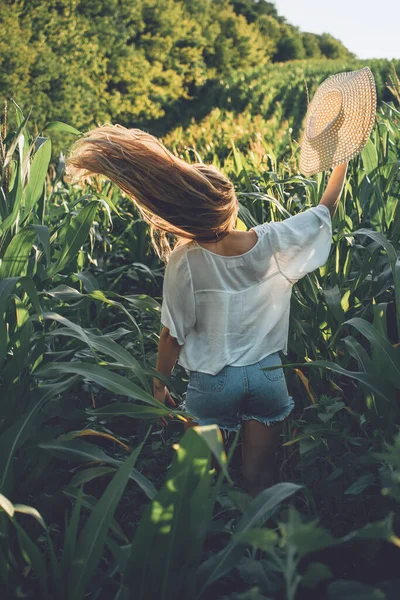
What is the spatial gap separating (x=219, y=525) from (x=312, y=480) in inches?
26.0

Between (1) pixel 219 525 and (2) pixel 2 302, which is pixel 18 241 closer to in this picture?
(2) pixel 2 302

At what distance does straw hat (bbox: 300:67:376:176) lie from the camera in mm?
2150

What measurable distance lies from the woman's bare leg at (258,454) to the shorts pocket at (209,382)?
0.57 feet

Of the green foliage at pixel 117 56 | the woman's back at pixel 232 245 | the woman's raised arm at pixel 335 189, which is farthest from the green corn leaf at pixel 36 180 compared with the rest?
the green foliage at pixel 117 56

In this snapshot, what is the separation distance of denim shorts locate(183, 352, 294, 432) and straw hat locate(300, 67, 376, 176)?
69 cm

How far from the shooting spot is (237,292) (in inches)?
83.1

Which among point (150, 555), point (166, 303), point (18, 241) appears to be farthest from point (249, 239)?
point (150, 555)

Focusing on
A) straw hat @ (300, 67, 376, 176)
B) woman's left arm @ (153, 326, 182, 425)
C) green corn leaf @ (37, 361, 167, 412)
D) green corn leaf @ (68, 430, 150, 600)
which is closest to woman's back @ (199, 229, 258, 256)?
woman's left arm @ (153, 326, 182, 425)

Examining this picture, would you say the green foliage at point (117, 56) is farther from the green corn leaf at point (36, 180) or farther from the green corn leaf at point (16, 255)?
the green corn leaf at point (16, 255)

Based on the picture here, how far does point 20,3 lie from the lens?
723 inches

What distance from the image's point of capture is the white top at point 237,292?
2.09 meters

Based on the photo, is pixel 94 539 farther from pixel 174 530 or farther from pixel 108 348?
pixel 108 348

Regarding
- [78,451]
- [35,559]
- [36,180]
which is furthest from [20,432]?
[36,180]

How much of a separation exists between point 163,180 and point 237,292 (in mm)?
414
